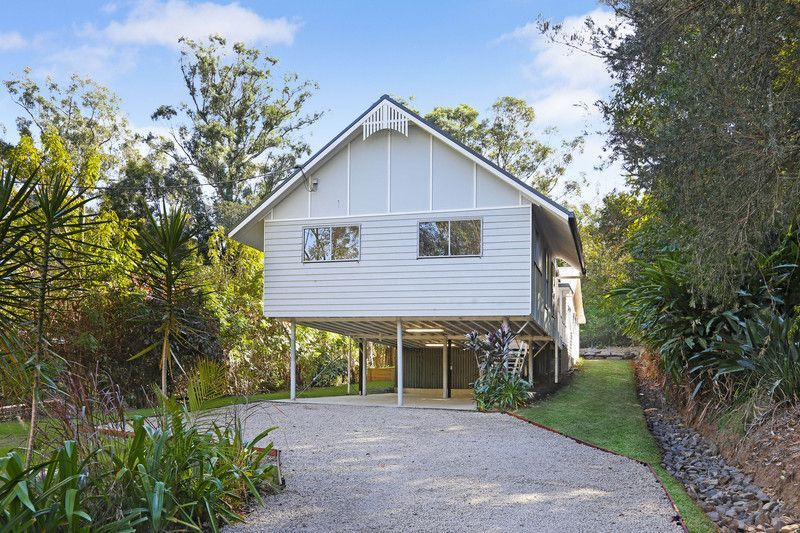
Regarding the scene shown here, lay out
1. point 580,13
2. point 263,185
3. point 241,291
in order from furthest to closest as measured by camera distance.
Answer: point 263,185, point 241,291, point 580,13

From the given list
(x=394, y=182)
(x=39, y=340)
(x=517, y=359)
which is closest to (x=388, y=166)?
(x=394, y=182)

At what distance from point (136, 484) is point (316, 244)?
1173 cm

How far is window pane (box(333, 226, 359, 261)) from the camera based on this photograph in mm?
16719

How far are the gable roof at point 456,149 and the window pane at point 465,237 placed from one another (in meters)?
1.24

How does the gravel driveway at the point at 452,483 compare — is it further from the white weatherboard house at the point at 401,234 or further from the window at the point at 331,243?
the window at the point at 331,243

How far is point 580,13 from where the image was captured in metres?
11.0

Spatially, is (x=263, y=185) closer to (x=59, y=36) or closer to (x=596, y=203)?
(x=59, y=36)

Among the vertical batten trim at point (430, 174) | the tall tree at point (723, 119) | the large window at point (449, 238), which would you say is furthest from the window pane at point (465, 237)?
the tall tree at point (723, 119)

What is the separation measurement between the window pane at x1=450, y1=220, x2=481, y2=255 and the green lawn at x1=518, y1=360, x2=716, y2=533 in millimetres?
3598

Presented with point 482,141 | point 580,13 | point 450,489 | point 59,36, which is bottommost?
point 450,489

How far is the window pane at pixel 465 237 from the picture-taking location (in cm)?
1581

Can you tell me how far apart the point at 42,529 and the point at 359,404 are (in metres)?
11.9

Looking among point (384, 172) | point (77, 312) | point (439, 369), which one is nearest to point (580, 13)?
point (384, 172)

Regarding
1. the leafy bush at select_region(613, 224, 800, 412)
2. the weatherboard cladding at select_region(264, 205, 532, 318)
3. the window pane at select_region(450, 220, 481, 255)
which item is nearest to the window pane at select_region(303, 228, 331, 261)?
the weatherboard cladding at select_region(264, 205, 532, 318)
